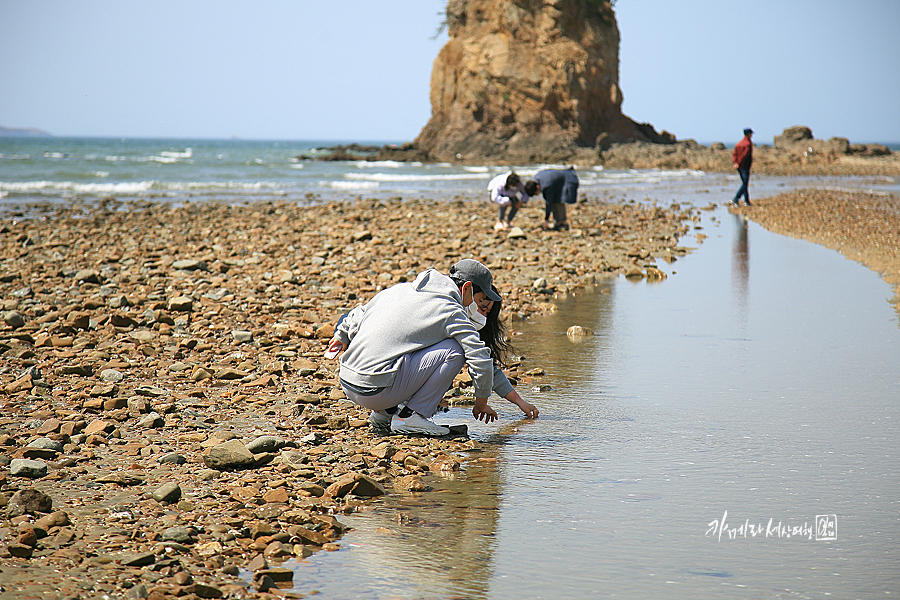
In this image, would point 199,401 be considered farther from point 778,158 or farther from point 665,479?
point 778,158

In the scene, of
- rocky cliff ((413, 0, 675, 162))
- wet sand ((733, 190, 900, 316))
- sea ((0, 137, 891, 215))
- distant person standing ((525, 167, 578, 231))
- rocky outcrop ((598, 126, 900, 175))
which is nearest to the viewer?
wet sand ((733, 190, 900, 316))

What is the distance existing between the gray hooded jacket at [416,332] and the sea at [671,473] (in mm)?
522

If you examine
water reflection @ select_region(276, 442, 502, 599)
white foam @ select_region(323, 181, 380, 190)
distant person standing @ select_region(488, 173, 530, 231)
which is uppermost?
white foam @ select_region(323, 181, 380, 190)

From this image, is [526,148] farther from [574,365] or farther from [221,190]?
[574,365]

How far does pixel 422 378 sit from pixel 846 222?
12.8 m

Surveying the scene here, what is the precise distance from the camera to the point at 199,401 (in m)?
4.54

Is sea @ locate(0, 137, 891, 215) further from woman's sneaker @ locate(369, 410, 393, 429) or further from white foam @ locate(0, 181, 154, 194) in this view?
woman's sneaker @ locate(369, 410, 393, 429)

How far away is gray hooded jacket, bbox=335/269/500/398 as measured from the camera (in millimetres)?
3799

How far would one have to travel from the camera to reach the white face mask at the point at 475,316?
4.02 metres

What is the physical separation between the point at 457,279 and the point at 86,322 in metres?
3.73

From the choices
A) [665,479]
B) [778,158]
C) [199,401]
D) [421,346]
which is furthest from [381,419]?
[778,158]

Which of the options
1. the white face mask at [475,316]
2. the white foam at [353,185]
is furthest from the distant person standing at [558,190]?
the white foam at [353,185]

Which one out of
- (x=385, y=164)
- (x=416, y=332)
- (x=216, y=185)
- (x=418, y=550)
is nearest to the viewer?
(x=418, y=550)

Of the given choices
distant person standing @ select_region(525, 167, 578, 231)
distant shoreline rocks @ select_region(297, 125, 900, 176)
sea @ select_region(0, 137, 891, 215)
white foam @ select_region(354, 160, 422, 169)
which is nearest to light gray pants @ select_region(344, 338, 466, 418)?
distant person standing @ select_region(525, 167, 578, 231)
